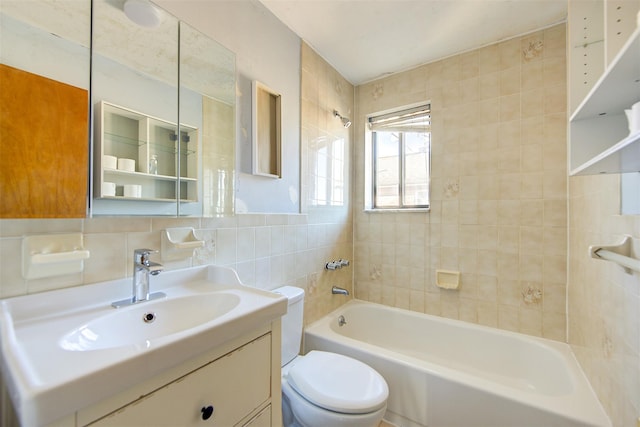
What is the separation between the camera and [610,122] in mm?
834

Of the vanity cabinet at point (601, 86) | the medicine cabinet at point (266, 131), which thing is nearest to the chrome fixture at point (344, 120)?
the medicine cabinet at point (266, 131)

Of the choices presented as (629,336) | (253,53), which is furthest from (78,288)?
(629,336)

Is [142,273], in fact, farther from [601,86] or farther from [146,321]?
[601,86]

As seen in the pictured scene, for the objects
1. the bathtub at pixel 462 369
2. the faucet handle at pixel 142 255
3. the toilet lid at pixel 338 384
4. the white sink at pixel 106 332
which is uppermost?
the faucet handle at pixel 142 255

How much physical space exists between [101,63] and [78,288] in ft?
2.41

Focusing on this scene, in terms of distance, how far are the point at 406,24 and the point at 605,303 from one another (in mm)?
1750

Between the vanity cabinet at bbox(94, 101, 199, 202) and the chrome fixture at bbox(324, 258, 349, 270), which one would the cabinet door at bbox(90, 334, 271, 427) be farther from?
the chrome fixture at bbox(324, 258, 349, 270)

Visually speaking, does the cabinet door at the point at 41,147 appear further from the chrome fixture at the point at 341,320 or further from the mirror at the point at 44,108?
the chrome fixture at the point at 341,320

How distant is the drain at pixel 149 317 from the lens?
0.87 m

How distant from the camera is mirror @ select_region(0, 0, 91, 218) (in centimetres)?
72

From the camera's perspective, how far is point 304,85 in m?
1.81

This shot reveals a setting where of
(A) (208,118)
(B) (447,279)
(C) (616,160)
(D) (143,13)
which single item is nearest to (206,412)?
(A) (208,118)

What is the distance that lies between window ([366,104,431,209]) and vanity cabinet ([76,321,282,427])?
1735 mm

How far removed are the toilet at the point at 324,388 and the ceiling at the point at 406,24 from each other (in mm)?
1609
